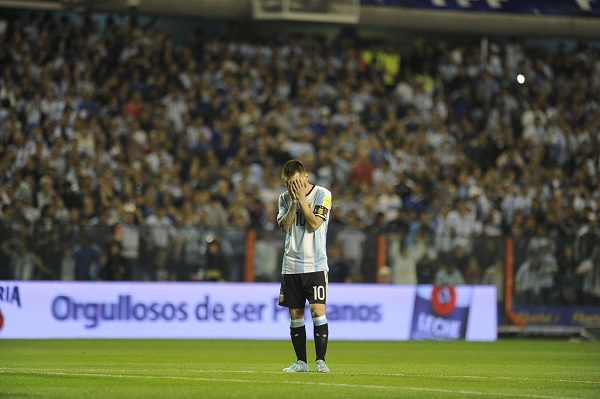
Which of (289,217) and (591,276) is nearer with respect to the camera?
(289,217)

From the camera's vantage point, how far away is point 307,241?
13.0 meters

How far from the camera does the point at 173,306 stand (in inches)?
896

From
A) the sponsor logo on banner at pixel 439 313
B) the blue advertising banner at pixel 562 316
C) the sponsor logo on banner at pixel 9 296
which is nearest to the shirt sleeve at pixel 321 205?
the sponsor logo on banner at pixel 9 296

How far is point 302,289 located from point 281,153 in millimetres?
14845

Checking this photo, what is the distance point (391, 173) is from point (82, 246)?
28.3 feet

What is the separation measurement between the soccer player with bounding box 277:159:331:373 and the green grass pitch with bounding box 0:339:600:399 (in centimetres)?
46

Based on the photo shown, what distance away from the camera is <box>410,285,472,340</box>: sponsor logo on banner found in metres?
24.3

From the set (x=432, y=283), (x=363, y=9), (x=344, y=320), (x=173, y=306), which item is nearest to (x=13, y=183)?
(x=173, y=306)

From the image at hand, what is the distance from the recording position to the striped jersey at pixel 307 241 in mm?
12945

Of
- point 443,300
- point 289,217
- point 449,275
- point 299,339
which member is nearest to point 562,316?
point 449,275

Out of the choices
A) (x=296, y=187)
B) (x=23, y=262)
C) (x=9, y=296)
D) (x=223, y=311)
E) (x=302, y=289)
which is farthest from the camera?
(x=223, y=311)

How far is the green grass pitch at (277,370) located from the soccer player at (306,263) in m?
0.46

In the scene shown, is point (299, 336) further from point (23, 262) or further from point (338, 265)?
point (338, 265)

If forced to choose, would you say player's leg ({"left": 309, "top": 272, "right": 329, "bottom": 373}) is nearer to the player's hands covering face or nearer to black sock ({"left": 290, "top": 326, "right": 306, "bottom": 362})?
black sock ({"left": 290, "top": 326, "right": 306, "bottom": 362})
